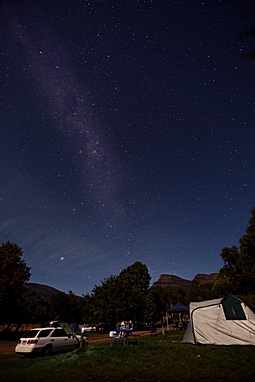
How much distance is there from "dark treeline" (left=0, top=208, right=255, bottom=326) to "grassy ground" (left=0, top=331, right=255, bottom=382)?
8385 millimetres

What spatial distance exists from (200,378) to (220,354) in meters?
4.18

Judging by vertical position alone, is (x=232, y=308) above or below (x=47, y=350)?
above

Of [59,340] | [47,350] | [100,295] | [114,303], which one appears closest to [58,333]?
[59,340]

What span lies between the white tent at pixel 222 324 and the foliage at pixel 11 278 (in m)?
17.8

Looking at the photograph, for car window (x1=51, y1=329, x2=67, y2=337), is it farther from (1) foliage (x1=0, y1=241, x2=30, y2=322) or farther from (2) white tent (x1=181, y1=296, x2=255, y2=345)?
(1) foliage (x1=0, y1=241, x2=30, y2=322)

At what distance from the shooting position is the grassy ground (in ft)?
26.3

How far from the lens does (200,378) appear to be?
7.67 m

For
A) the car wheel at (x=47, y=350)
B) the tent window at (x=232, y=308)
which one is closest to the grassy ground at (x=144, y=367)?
the tent window at (x=232, y=308)

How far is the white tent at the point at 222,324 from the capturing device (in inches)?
537

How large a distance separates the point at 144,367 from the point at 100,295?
90.2 feet

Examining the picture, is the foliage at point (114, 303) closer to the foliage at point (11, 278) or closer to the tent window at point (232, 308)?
the foliage at point (11, 278)

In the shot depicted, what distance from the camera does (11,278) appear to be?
2603 cm

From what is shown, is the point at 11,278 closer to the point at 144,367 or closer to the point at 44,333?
the point at 44,333

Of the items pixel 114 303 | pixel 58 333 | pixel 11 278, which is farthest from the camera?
pixel 114 303
